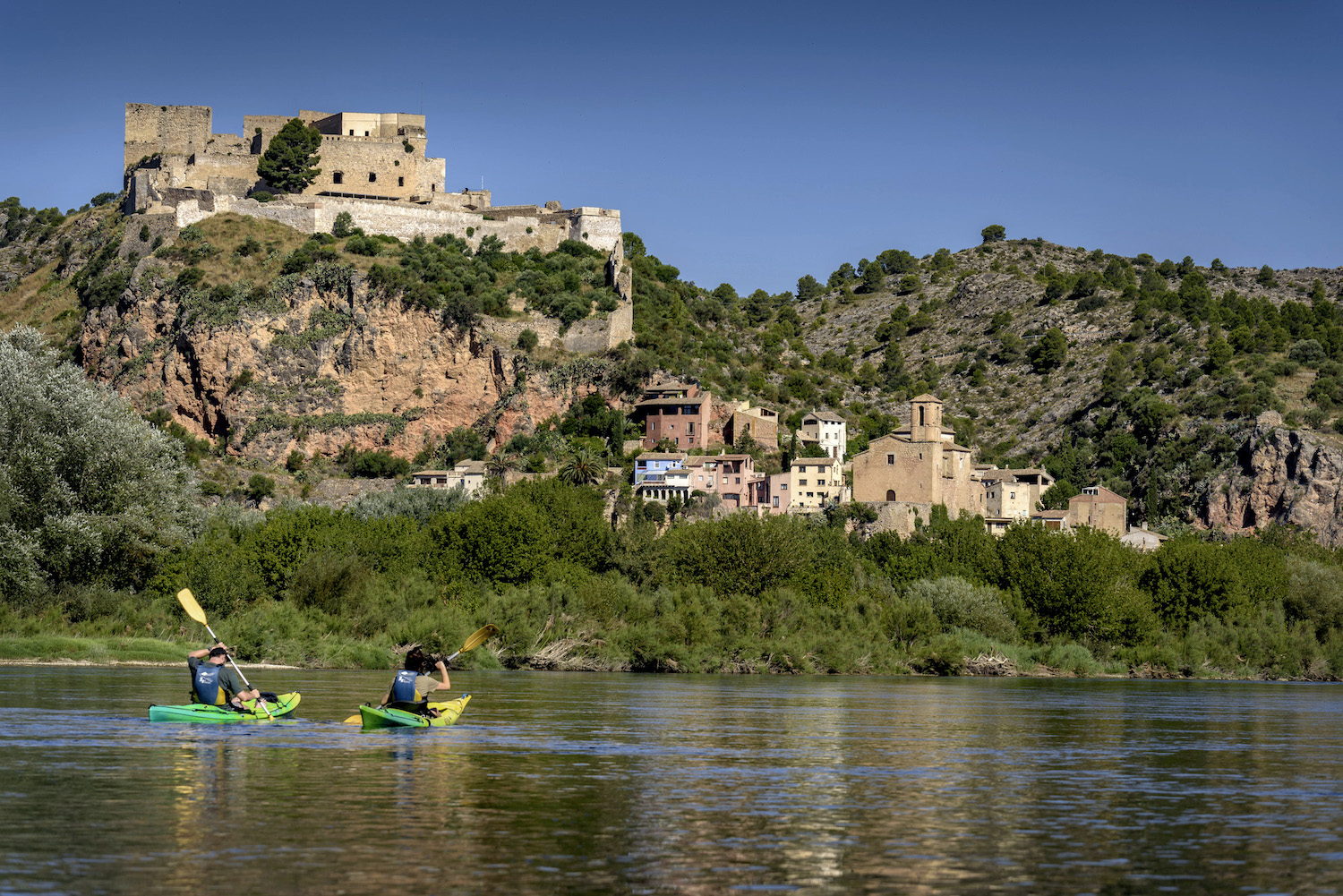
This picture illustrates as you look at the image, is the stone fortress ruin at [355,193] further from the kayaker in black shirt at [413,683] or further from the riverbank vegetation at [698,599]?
the kayaker in black shirt at [413,683]

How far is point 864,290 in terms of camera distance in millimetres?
198375

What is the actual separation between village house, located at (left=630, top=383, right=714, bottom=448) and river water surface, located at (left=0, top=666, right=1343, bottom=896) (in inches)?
3158

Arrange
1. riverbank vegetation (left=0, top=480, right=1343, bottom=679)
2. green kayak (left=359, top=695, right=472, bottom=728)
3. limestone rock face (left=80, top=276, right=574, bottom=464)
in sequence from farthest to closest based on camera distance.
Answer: limestone rock face (left=80, top=276, right=574, bottom=464), riverbank vegetation (left=0, top=480, right=1343, bottom=679), green kayak (left=359, top=695, right=472, bottom=728)

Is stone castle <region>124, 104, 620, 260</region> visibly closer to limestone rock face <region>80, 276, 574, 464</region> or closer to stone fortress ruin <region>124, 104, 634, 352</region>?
stone fortress ruin <region>124, 104, 634, 352</region>

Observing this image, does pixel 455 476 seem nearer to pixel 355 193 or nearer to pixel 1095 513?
pixel 355 193

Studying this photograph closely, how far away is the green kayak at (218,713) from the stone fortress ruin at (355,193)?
94.3 meters

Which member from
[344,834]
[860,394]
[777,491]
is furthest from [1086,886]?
[860,394]

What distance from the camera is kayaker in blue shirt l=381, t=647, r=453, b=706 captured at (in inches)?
1185

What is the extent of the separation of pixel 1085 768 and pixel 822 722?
8.85 metres

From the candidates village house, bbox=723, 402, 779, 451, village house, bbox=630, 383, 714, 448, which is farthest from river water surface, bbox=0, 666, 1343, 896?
village house, bbox=723, 402, 779, 451

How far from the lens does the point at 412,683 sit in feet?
98.6

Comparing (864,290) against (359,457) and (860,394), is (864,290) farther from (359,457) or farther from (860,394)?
(359,457)

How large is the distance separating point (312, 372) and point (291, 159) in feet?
70.2

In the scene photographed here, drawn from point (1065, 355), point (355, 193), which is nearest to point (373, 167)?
point (355, 193)
